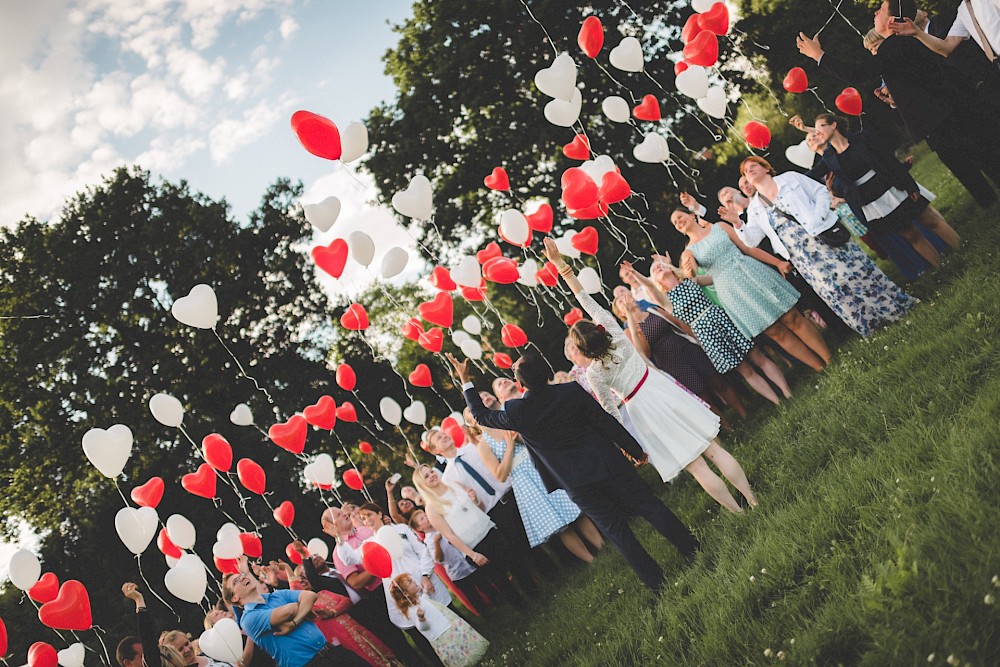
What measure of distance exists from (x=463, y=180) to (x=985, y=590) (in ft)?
44.8

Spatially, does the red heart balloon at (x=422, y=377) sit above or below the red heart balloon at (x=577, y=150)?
below

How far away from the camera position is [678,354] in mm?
5941

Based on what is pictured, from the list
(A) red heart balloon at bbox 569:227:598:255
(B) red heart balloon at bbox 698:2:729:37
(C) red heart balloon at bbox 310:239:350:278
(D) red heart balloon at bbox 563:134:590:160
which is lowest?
(A) red heart balloon at bbox 569:227:598:255

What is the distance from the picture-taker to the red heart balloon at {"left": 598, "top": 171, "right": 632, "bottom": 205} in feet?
22.2

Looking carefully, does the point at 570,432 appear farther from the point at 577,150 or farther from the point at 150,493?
the point at 577,150

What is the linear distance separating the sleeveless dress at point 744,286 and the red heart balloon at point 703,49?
6.96ft

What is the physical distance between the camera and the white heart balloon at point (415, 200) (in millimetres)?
6297

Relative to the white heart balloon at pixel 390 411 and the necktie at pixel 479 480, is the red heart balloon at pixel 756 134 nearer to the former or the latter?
the necktie at pixel 479 480

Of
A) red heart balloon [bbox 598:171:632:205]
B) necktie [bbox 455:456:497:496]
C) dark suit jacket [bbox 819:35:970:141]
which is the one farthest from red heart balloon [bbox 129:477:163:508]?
dark suit jacket [bbox 819:35:970:141]

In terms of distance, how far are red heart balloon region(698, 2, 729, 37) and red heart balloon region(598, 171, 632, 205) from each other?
6.42 ft

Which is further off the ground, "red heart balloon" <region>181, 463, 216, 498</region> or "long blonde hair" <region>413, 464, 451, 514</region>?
"red heart balloon" <region>181, 463, 216, 498</region>

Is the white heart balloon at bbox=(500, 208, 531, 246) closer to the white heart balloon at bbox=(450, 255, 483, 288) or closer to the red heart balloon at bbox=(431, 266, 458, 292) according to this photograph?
the white heart balloon at bbox=(450, 255, 483, 288)

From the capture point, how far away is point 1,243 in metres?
14.1

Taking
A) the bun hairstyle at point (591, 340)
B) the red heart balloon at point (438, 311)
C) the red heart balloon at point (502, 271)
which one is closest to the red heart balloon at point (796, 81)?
the red heart balloon at point (502, 271)
